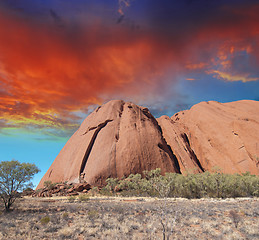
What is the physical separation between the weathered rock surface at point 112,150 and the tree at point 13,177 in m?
20.4

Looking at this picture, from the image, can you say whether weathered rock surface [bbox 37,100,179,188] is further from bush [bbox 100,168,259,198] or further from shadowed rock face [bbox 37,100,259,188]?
bush [bbox 100,168,259,198]

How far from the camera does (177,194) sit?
1225 inches

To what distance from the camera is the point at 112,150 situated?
1676 inches

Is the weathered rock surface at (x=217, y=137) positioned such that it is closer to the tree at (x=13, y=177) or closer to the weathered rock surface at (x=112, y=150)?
the weathered rock surface at (x=112, y=150)

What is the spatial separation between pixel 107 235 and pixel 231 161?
4333 cm

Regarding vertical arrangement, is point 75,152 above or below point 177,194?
above

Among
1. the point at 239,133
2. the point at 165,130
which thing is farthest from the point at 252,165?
the point at 165,130

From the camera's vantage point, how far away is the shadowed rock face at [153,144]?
133 ft

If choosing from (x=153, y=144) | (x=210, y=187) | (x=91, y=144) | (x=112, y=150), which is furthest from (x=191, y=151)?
(x=91, y=144)

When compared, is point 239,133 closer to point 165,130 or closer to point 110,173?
point 165,130

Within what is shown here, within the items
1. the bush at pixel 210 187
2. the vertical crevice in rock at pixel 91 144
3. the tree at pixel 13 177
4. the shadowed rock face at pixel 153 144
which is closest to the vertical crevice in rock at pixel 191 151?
the shadowed rock face at pixel 153 144

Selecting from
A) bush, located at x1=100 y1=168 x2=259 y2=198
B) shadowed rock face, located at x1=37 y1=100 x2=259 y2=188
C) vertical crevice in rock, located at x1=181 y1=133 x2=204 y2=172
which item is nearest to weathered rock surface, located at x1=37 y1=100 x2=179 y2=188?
shadowed rock face, located at x1=37 y1=100 x2=259 y2=188

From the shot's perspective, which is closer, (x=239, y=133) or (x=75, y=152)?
(x=239, y=133)

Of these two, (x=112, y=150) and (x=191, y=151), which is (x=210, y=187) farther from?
(x=191, y=151)
